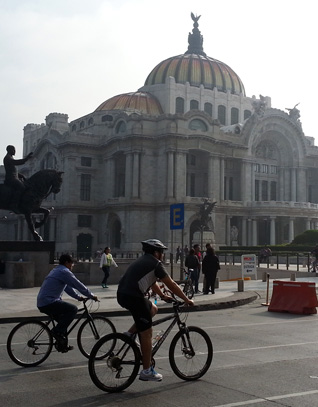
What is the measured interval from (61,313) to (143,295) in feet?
8.02

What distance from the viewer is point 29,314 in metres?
16.4

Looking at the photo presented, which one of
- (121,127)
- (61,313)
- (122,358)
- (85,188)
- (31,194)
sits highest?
(121,127)

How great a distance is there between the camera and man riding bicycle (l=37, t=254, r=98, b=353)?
10062 millimetres

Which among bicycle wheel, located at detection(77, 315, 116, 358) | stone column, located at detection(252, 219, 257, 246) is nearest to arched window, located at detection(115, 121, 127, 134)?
stone column, located at detection(252, 219, 257, 246)

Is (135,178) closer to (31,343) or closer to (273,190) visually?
(273,190)

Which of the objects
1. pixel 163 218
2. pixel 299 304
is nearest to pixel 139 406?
pixel 299 304

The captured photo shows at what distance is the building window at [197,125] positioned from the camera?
71.5 meters

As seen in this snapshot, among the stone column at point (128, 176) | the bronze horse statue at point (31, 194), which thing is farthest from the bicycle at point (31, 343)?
the stone column at point (128, 176)

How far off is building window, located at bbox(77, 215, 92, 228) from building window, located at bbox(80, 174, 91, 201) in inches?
94.9

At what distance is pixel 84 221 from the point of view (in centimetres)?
7531

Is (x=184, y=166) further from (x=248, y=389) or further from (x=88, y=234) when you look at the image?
(x=248, y=389)

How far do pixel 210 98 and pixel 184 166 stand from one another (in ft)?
68.7

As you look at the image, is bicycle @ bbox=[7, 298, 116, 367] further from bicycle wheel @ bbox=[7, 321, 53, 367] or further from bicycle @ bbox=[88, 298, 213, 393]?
bicycle @ bbox=[88, 298, 213, 393]

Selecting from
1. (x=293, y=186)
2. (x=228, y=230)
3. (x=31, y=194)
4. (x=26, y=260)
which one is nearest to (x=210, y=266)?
(x=26, y=260)
